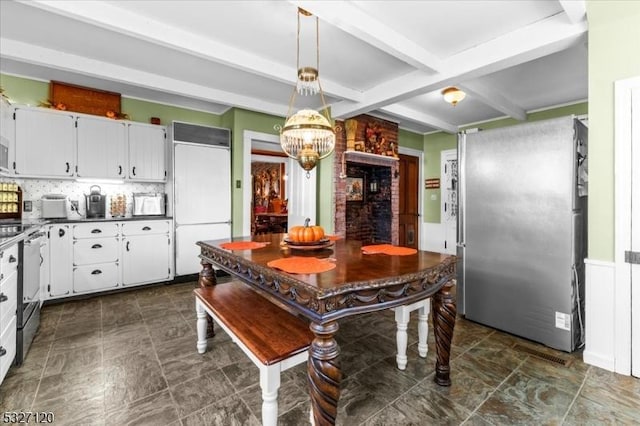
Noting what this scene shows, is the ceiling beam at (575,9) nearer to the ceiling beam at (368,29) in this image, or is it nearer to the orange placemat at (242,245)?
the ceiling beam at (368,29)

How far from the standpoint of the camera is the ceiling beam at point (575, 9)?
7.00ft

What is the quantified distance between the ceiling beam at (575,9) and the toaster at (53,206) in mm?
5372

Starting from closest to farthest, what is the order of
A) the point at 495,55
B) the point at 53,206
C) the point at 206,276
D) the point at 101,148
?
the point at 206,276
the point at 495,55
the point at 53,206
the point at 101,148

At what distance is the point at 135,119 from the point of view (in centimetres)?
439

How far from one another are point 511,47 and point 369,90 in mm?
1754

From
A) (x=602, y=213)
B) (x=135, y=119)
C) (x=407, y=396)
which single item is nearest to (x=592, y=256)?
(x=602, y=213)

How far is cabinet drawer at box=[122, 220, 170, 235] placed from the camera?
155 inches

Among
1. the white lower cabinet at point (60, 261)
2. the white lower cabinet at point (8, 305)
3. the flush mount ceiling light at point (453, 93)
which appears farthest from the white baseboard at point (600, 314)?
the white lower cabinet at point (60, 261)

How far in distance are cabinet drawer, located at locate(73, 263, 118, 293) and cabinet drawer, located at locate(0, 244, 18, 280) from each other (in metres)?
1.75

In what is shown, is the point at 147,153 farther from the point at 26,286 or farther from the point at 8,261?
the point at 8,261

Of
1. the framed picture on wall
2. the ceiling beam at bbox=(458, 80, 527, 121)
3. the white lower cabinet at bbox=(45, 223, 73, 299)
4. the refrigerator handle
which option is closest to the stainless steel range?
the white lower cabinet at bbox=(45, 223, 73, 299)

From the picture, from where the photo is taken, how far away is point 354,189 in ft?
20.0

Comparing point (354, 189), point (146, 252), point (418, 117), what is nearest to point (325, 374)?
point (146, 252)

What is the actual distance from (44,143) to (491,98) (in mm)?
5754
